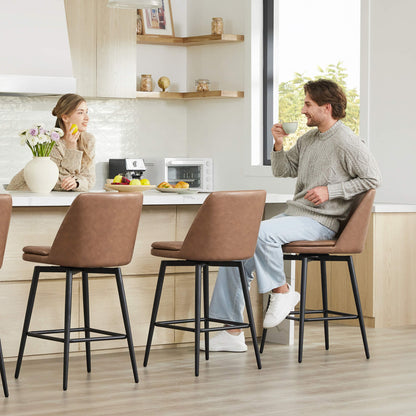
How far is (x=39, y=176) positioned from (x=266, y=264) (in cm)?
122

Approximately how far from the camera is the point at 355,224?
4.50 m

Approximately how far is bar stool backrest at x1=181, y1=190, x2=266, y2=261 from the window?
2555 mm

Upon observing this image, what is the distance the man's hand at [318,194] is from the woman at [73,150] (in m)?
1.29

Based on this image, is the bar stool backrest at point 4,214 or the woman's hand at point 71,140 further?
the woman's hand at point 71,140

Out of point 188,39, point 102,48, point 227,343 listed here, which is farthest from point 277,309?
point 188,39

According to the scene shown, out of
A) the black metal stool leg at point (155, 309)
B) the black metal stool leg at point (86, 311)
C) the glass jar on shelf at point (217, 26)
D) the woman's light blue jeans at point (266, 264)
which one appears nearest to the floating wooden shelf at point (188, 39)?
the glass jar on shelf at point (217, 26)

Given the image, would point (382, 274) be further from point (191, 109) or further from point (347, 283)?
point (191, 109)

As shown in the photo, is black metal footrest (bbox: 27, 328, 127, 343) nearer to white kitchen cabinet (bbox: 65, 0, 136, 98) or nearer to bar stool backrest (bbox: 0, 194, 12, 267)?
bar stool backrest (bbox: 0, 194, 12, 267)

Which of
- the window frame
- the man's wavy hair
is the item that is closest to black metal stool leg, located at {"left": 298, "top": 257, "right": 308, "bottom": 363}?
the man's wavy hair

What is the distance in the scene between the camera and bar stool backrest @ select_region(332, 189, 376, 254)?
448 cm

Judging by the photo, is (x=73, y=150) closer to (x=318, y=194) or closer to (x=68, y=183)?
(x=68, y=183)

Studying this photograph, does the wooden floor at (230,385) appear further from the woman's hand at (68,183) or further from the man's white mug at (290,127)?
the man's white mug at (290,127)

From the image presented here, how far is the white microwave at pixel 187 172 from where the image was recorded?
7.53m

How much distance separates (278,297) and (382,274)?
1381 mm
